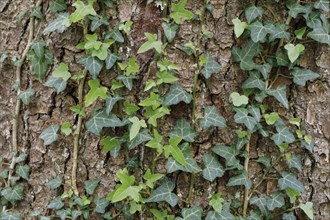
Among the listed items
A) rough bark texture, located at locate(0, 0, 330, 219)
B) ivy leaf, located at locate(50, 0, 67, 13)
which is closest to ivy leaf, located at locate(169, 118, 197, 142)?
rough bark texture, located at locate(0, 0, 330, 219)

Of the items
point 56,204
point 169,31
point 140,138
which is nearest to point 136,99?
point 140,138

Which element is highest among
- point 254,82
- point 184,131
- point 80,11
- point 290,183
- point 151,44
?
point 80,11

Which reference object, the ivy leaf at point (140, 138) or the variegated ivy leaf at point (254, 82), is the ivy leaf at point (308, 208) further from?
the ivy leaf at point (140, 138)

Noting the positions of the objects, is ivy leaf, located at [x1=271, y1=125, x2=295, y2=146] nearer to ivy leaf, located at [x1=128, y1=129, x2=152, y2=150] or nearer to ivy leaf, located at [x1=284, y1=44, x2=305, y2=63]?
ivy leaf, located at [x1=284, y1=44, x2=305, y2=63]

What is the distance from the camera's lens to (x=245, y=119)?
1.60 meters

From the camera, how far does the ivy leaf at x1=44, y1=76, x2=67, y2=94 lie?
64.8 inches

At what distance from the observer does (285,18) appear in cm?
165

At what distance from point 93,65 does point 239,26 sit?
0.54m

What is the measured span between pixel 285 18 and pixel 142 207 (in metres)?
0.87

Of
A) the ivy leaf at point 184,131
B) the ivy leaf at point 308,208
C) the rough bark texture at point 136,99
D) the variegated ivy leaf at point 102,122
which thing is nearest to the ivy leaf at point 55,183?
the rough bark texture at point 136,99

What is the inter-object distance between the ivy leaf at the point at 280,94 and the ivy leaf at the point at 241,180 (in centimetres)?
29

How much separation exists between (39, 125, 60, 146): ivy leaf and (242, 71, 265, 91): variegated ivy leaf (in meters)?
0.71

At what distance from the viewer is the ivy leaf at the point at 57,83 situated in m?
1.65

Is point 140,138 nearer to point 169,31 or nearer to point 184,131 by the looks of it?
point 184,131
